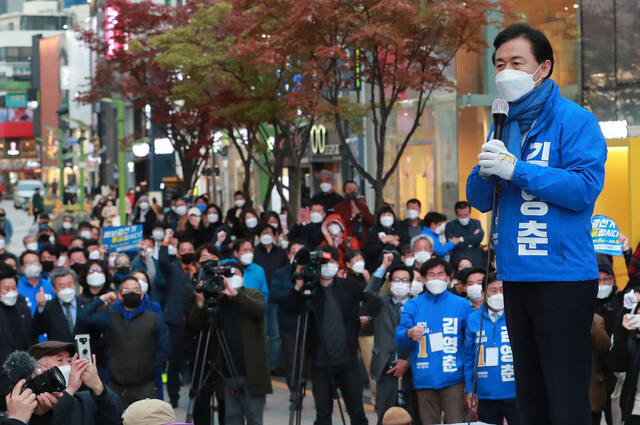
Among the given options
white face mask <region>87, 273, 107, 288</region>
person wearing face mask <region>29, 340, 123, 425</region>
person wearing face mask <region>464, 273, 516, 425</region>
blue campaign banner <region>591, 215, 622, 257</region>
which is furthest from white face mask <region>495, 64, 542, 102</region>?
white face mask <region>87, 273, 107, 288</region>

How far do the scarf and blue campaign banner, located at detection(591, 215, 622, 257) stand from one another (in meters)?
7.20

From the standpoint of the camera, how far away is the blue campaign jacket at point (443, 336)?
888cm

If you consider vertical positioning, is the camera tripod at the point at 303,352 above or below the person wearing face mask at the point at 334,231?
below

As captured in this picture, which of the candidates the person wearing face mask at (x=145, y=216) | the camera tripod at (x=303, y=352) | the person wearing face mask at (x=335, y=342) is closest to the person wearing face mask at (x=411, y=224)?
the person wearing face mask at (x=335, y=342)

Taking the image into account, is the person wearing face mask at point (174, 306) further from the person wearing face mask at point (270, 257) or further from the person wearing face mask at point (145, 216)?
the person wearing face mask at point (145, 216)

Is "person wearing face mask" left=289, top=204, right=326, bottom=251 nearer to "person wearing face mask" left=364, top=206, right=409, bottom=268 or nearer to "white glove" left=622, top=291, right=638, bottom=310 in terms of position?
"person wearing face mask" left=364, top=206, right=409, bottom=268

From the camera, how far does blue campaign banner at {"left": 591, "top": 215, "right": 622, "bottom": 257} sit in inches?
427

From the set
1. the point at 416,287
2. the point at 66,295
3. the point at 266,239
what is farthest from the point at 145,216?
the point at 416,287

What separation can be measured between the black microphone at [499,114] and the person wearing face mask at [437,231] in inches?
399

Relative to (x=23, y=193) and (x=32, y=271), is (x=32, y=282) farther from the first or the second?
(x=23, y=193)

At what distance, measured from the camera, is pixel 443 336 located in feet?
29.2

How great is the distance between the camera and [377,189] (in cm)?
1797

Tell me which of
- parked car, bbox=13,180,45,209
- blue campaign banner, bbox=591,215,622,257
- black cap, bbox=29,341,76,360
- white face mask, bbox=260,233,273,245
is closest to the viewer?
black cap, bbox=29,341,76,360

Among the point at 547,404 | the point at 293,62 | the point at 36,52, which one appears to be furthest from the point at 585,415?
the point at 36,52
